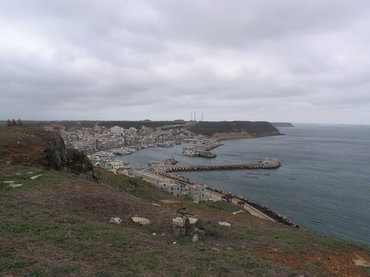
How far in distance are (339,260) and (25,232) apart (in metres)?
9.55

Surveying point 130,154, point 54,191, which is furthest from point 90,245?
point 130,154

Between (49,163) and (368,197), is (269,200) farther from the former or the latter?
(49,163)

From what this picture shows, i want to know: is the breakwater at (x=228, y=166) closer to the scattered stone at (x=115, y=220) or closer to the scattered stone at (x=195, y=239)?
the scattered stone at (x=115, y=220)

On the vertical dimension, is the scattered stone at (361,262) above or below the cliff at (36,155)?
below

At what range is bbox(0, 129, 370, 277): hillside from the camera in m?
5.23

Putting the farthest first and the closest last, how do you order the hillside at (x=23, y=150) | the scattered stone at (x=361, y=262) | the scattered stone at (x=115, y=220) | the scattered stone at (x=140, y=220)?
the hillside at (x=23, y=150)
the scattered stone at (x=140, y=220)
the scattered stone at (x=115, y=220)
the scattered stone at (x=361, y=262)

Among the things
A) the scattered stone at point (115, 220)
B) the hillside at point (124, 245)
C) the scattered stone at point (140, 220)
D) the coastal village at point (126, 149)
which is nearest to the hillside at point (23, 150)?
the hillside at point (124, 245)

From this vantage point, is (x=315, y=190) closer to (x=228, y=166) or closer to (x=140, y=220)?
(x=228, y=166)

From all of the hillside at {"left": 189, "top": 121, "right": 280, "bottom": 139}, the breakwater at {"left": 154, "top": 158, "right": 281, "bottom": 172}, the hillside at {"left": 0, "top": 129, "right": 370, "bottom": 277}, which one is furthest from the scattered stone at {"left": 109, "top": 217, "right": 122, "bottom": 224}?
the hillside at {"left": 189, "top": 121, "right": 280, "bottom": 139}

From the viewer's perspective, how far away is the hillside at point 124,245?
206 inches

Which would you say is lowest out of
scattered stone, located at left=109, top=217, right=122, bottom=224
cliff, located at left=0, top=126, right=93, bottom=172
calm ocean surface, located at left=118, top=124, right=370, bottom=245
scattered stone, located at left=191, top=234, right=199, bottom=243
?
calm ocean surface, located at left=118, top=124, right=370, bottom=245

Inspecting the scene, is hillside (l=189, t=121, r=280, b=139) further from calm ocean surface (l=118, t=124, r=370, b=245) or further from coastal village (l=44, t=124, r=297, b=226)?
calm ocean surface (l=118, t=124, r=370, b=245)

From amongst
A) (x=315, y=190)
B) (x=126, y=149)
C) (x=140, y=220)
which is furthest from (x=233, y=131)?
(x=140, y=220)

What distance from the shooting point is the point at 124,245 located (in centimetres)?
633
